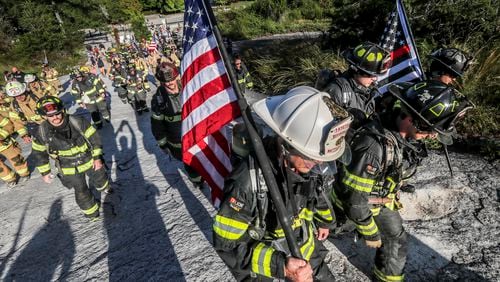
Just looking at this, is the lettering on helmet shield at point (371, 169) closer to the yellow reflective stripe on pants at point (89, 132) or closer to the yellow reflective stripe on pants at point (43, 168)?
the yellow reflective stripe on pants at point (89, 132)

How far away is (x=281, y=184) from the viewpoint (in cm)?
197

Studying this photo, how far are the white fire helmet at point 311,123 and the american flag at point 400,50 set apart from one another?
12.8 ft

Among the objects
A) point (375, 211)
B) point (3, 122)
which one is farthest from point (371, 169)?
point (3, 122)

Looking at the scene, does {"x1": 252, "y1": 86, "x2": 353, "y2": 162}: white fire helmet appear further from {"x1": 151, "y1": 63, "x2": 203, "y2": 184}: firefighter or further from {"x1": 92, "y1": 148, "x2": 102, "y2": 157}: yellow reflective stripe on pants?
{"x1": 92, "y1": 148, "x2": 102, "y2": 157}: yellow reflective stripe on pants

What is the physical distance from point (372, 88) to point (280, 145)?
9.31 feet

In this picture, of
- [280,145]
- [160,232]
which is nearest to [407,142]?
[280,145]

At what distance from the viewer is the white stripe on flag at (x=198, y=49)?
2383 millimetres

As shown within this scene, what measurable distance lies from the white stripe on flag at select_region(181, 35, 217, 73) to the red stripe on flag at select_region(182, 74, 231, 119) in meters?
0.28

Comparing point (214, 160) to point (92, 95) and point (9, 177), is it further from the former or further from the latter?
point (92, 95)

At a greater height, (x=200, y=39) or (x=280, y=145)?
(x=200, y=39)

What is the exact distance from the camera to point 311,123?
69.0 inches

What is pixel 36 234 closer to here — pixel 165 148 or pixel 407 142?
pixel 165 148

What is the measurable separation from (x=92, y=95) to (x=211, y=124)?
25.9ft

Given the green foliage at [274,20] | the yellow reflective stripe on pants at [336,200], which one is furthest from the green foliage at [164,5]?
the yellow reflective stripe on pants at [336,200]
